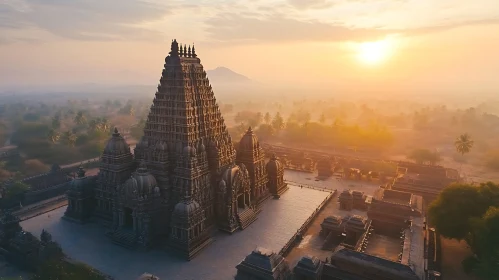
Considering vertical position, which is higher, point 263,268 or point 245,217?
point 263,268

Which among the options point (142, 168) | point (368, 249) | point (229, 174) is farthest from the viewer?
point (229, 174)

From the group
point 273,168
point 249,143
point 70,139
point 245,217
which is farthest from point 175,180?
point 70,139

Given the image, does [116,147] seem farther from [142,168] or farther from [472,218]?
[472,218]

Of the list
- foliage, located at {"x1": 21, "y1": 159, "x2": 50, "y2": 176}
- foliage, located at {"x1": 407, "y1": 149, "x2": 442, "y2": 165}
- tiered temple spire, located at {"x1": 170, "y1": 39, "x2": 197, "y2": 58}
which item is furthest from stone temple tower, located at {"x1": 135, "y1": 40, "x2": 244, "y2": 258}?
foliage, located at {"x1": 407, "y1": 149, "x2": 442, "y2": 165}

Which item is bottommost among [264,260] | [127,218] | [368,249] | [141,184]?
[368,249]

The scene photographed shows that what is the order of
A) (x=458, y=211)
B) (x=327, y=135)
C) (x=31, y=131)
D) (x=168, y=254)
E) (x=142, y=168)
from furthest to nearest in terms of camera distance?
(x=31, y=131), (x=327, y=135), (x=142, y=168), (x=458, y=211), (x=168, y=254)

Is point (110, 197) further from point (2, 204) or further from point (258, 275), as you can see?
point (258, 275)

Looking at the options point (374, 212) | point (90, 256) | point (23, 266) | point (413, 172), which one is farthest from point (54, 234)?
point (413, 172)

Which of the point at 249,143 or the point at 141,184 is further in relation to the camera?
the point at 249,143

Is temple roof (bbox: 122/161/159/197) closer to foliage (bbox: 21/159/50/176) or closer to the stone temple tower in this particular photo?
the stone temple tower
